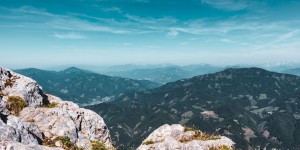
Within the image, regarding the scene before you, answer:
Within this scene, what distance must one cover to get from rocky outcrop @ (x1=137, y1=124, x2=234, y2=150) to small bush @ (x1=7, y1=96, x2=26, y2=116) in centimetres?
2059

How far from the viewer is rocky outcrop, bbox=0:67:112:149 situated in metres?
39.1

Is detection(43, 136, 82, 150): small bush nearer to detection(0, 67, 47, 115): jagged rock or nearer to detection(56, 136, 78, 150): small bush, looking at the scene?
detection(56, 136, 78, 150): small bush

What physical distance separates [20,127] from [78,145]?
44.9 ft

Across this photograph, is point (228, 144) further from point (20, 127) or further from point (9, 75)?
point (9, 75)

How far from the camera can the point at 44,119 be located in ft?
157

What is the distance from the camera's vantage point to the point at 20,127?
35.9 meters

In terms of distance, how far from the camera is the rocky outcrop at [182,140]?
45031 mm

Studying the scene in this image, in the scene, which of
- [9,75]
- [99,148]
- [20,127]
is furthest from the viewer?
[9,75]

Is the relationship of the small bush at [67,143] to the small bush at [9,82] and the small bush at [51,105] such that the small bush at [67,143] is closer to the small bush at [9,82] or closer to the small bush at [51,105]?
the small bush at [51,105]

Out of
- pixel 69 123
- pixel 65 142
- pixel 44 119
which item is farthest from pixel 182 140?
pixel 44 119

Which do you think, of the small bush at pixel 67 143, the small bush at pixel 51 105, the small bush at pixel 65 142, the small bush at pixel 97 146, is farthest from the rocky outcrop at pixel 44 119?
the small bush at pixel 97 146

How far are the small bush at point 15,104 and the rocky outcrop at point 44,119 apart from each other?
153mm

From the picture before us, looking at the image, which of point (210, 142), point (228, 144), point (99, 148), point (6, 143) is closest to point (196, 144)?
point (210, 142)

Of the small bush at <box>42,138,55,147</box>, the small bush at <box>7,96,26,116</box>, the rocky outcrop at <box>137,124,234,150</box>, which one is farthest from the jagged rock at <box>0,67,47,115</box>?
the rocky outcrop at <box>137,124,234,150</box>
